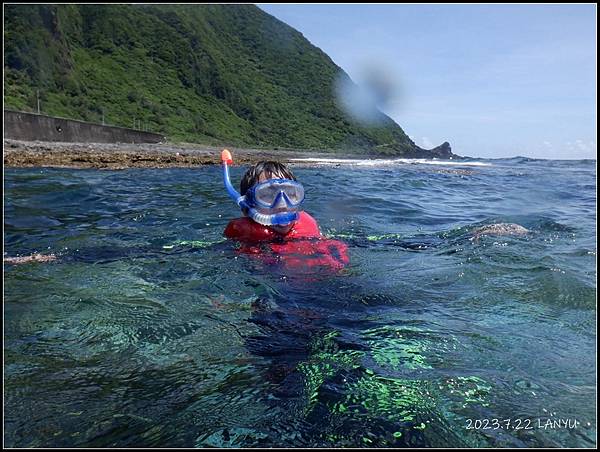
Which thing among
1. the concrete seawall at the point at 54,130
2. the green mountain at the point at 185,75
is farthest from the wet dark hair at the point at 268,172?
the green mountain at the point at 185,75

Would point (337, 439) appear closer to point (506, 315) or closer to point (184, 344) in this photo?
point (184, 344)

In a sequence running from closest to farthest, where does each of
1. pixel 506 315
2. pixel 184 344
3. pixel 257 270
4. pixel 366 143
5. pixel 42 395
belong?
pixel 42 395 → pixel 184 344 → pixel 506 315 → pixel 257 270 → pixel 366 143

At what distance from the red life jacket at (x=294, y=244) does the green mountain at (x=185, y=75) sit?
1530 inches

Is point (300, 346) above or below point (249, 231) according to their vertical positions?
below

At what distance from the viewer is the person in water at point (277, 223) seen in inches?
153

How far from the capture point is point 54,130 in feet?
63.7

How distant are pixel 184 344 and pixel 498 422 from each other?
148 centimetres

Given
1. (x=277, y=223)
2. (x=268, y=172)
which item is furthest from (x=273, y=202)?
(x=268, y=172)

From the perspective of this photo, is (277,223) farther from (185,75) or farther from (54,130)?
(185,75)

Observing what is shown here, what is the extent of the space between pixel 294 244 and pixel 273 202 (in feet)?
1.39

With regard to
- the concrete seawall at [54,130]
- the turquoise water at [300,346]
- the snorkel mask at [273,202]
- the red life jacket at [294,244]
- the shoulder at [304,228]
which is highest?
the concrete seawall at [54,130]

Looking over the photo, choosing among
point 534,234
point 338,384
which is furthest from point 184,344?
point 534,234

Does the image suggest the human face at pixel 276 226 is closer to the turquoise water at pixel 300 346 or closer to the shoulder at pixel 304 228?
the shoulder at pixel 304 228

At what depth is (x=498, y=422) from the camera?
63.4 inches
